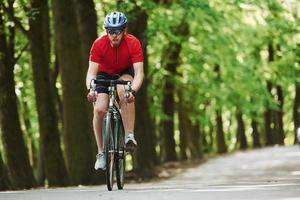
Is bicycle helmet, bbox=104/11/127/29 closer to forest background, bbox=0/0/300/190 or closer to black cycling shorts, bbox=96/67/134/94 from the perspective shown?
black cycling shorts, bbox=96/67/134/94

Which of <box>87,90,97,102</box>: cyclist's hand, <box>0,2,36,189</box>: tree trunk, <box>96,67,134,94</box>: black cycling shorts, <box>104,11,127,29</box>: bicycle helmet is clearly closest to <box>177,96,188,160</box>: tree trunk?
<box>0,2,36,189</box>: tree trunk

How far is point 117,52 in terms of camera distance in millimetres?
9859

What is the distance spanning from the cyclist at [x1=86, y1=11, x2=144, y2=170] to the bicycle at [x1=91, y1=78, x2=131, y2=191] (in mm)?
75

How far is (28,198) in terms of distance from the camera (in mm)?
8922

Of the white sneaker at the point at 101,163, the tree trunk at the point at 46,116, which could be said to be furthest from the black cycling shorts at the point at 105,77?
the tree trunk at the point at 46,116

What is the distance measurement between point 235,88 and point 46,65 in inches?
662

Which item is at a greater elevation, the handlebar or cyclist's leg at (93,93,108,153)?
the handlebar

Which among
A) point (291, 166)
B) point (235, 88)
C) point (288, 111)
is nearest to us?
point (291, 166)

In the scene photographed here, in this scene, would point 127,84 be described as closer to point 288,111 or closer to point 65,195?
point 65,195

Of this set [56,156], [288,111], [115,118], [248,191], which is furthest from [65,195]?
[288,111]

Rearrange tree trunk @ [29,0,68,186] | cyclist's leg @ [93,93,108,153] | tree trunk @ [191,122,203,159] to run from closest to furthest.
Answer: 1. cyclist's leg @ [93,93,108,153]
2. tree trunk @ [29,0,68,186]
3. tree trunk @ [191,122,203,159]

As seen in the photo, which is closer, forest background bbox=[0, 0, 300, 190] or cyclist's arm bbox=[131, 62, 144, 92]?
cyclist's arm bbox=[131, 62, 144, 92]

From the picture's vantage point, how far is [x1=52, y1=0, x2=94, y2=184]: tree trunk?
17.6 m

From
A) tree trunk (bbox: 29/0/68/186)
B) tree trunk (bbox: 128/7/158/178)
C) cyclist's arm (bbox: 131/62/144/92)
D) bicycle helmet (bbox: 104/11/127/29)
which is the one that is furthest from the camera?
tree trunk (bbox: 128/7/158/178)
